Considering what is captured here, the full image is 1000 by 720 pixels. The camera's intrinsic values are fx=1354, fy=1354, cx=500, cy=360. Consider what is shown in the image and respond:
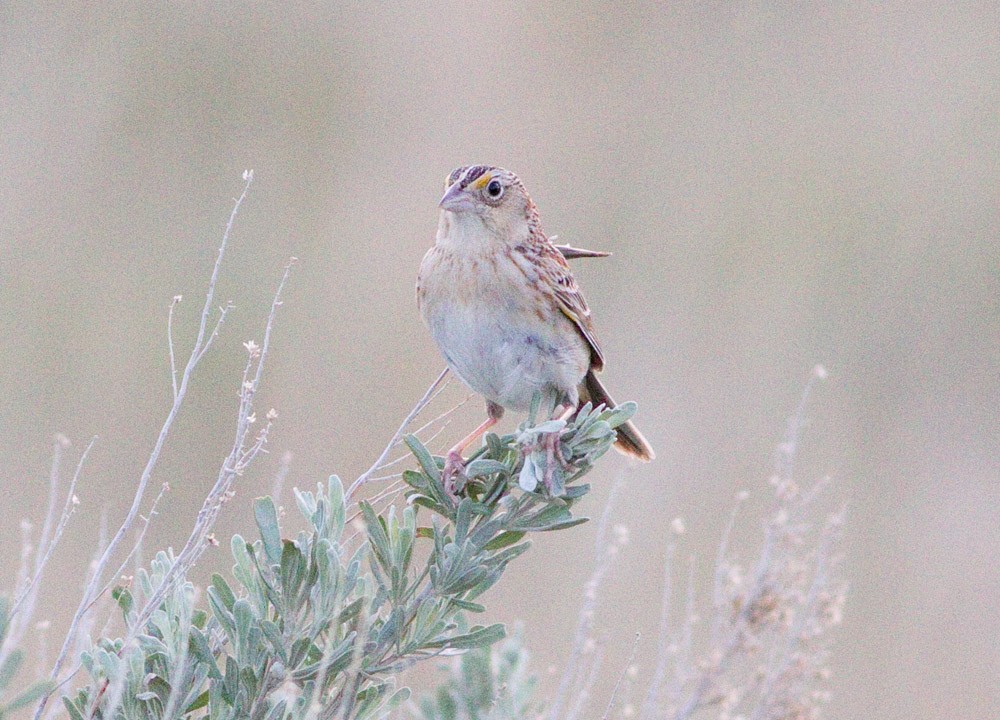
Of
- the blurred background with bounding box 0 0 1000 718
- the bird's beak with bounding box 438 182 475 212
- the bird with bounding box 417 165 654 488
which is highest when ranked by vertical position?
the blurred background with bounding box 0 0 1000 718

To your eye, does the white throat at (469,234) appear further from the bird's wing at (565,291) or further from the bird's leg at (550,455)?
the bird's leg at (550,455)

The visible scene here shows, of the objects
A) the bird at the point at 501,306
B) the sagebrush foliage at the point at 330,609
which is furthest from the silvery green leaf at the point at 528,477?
the bird at the point at 501,306

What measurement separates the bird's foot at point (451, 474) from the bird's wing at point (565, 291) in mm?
956

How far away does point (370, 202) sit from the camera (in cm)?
845

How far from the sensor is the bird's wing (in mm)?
4375

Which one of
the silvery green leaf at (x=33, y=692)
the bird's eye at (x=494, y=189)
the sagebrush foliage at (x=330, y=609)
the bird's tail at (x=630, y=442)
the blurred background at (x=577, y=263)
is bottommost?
the silvery green leaf at (x=33, y=692)

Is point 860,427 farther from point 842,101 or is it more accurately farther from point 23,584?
point 23,584

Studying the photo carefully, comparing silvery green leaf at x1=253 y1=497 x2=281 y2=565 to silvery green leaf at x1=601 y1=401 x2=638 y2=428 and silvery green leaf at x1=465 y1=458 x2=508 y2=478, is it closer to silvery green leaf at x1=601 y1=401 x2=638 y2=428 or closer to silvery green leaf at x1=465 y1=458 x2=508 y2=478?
silvery green leaf at x1=465 y1=458 x2=508 y2=478

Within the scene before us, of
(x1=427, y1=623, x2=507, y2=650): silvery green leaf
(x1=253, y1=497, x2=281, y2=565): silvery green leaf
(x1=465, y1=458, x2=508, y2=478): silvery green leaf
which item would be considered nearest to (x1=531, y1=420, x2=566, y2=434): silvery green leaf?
(x1=465, y1=458, x2=508, y2=478): silvery green leaf

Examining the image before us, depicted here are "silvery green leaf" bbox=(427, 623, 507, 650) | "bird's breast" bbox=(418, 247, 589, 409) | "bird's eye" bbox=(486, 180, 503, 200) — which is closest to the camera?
"silvery green leaf" bbox=(427, 623, 507, 650)

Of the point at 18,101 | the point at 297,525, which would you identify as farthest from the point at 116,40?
the point at 297,525

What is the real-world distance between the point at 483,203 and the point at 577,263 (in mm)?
4001

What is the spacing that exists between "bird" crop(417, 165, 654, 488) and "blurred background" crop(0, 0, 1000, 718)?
9.10 feet

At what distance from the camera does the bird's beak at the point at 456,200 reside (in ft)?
14.1
